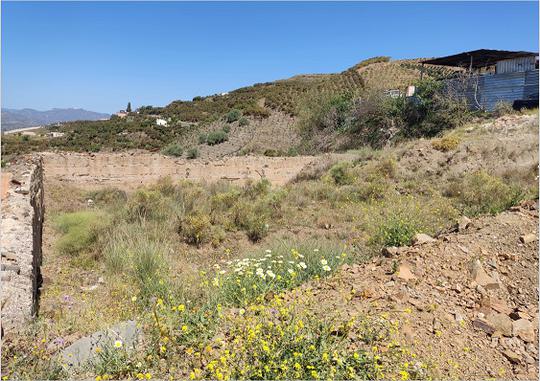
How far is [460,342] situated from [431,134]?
1825 centimetres

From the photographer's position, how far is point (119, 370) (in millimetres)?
2568

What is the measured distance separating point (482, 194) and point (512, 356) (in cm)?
705

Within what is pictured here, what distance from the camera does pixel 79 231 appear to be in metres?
7.89

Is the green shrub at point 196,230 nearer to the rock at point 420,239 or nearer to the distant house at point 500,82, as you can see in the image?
the rock at point 420,239

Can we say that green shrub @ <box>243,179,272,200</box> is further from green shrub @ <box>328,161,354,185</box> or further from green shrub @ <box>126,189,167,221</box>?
green shrub @ <box>126,189,167,221</box>

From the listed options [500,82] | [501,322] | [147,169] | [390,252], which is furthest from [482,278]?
[500,82]

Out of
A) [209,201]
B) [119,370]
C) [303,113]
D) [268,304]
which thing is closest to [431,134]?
[303,113]

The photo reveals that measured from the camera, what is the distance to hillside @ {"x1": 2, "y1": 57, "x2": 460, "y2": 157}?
29359 mm

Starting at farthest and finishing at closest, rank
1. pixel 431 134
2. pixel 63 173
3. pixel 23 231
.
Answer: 1. pixel 431 134
2. pixel 63 173
3. pixel 23 231

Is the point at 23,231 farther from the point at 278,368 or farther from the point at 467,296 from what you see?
the point at 467,296

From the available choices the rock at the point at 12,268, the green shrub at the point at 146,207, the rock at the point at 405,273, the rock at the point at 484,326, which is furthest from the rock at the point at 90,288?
the rock at the point at 484,326

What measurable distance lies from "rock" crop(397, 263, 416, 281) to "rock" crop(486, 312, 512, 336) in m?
0.80

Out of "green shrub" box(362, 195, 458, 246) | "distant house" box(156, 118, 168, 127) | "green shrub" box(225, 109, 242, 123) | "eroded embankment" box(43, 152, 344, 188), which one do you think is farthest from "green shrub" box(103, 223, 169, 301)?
"distant house" box(156, 118, 168, 127)

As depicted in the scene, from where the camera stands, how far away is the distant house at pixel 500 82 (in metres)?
17.9
